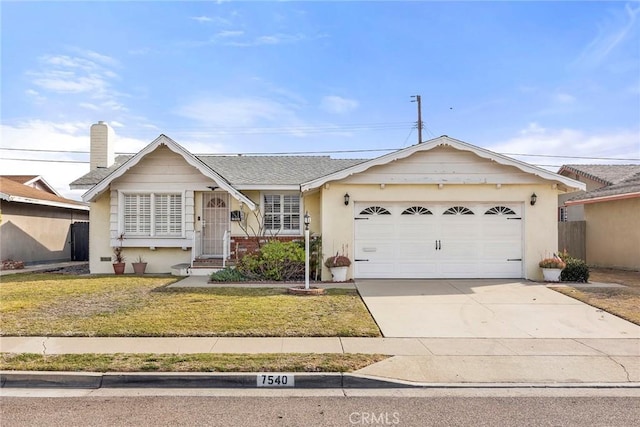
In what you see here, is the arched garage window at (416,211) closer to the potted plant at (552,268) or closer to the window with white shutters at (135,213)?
the potted plant at (552,268)

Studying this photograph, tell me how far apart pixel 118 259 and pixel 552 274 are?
43.6 feet

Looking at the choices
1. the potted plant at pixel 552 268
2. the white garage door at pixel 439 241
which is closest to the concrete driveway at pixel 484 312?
the potted plant at pixel 552 268

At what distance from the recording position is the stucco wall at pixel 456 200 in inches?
509

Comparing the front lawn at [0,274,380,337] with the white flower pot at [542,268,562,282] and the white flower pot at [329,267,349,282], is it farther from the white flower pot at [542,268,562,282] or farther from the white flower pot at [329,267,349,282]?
the white flower pot at [542,268,562,282]

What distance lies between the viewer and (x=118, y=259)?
14.5 meters

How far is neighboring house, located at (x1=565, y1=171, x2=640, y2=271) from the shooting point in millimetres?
15828

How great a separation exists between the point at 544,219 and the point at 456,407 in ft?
33.1

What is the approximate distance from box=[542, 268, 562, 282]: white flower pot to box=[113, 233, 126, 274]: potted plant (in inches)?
509

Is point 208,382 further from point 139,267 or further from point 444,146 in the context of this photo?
point 139,267

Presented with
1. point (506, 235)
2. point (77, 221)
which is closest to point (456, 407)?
point (506, 235)

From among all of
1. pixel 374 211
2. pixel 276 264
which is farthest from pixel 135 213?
pixel 374 211

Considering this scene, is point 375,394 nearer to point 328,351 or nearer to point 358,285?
point 328,351

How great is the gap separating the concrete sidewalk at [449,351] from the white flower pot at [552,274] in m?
5.65

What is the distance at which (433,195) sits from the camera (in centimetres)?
1296
